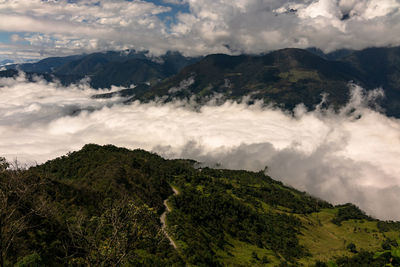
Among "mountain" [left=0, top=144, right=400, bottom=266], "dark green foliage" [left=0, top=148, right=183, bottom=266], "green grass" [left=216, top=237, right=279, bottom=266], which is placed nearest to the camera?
"mountain" [left=0, top=144, right=400, bottom=266]

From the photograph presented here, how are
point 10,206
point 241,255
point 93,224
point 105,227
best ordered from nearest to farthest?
point 10,206 < point 105,227 < point 93,224 < point 241,255

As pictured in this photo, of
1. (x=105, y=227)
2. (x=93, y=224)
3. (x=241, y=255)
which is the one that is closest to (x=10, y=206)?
(x=105, y=227)

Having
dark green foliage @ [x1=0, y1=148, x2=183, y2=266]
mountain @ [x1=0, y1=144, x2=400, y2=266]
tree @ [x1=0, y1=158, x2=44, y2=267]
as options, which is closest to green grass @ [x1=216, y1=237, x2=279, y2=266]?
mountain @ [x1=0, y1=144, x2=400, y2=266]

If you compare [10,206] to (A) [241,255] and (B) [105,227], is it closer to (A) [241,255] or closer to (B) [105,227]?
(B) [105,227]

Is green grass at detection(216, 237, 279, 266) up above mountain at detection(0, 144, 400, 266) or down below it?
below

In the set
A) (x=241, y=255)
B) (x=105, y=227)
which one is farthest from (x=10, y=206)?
(x=241, y=255)

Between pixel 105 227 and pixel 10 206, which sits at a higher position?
pixel 10 206

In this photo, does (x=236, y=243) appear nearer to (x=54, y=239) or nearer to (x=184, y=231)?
(x=184, y=231)

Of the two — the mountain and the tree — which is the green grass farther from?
the tree

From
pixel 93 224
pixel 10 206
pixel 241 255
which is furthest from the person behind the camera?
pixel 241 255

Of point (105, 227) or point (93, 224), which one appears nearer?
point (105, 227)

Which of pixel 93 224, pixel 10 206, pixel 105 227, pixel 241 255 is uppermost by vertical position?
pixel 10 206
